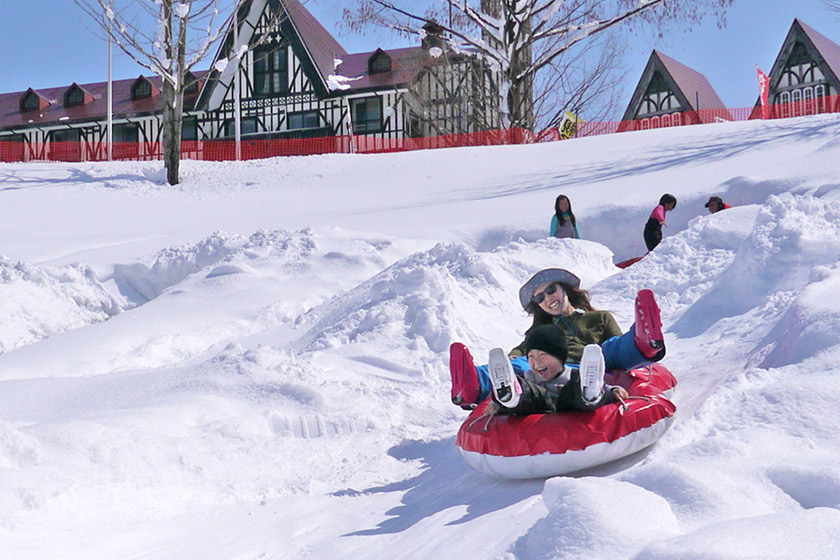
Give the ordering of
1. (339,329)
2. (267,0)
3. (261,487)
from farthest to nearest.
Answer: (267,0), (339,329), (261,487)

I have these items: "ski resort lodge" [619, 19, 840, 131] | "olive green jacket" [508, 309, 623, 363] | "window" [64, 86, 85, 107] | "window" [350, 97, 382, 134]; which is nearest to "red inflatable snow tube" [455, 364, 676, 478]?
"olive green jacket" [508, 309, 623, 363]

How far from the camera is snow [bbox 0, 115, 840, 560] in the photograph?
113 inches

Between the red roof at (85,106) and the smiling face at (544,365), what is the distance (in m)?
29.1

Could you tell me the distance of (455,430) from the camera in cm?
540

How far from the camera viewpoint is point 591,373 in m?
3.69

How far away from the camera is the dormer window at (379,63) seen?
30500 mm

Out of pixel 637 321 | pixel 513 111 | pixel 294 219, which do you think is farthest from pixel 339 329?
pixel 513 111

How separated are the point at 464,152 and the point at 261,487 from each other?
606 inches

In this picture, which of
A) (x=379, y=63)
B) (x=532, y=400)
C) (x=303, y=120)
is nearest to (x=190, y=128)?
(x=303, y=120)

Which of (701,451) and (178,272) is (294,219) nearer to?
(178,272)

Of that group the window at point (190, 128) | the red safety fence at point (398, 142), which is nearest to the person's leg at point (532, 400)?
the red safety fence at point (398, 142)

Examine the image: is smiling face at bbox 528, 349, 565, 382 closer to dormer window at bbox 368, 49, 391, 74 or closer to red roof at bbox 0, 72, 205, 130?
dormer window at bbox 368, 49, 391, 74

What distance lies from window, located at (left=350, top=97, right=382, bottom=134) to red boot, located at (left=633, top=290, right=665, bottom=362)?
26.8m

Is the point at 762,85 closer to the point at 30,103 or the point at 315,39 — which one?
the point at 315,39
